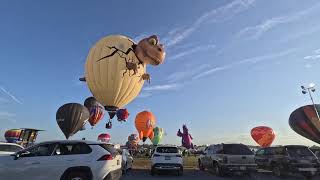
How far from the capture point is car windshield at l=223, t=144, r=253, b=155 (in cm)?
2161

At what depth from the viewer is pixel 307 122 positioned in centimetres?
4394

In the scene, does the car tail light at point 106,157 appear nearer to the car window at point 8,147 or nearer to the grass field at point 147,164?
the car window at point 8,147

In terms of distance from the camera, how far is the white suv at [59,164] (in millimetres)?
13039

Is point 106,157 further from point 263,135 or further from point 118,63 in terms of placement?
point 263,135

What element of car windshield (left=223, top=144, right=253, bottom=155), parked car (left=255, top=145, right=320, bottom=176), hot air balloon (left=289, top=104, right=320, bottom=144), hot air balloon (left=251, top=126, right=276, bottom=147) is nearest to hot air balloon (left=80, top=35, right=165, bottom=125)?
car windshield (left=223, top=144, right=253, bottom=155)

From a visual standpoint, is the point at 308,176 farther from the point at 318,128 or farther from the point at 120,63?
the point at 318,128

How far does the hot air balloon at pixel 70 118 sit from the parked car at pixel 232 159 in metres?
23.7

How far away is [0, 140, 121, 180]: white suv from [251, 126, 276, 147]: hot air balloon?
50193mm

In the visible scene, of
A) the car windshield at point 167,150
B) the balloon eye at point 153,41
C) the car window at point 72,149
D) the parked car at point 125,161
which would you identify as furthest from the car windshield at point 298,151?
the balloon eye at point 153,41

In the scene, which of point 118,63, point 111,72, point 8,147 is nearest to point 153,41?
point 118,63

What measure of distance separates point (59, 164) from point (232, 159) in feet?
36.2

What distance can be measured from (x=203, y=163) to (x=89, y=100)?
1270 inches

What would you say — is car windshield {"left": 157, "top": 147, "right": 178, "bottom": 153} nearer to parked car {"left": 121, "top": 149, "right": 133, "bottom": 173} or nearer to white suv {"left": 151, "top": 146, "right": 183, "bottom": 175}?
white suv {"left": 151, "top": 146, "right": 183, "bottom": 175}

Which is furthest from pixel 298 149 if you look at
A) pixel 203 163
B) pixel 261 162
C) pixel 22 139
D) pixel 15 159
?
pixel 22 139
